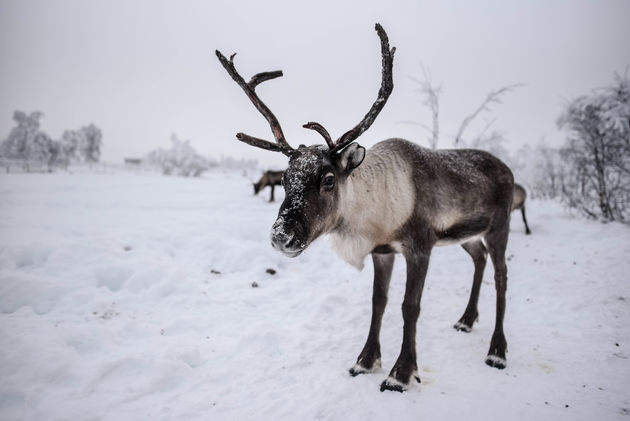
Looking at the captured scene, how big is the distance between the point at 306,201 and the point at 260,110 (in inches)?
45.1

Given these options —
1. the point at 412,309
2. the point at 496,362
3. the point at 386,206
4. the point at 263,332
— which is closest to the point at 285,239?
the point at 386,206

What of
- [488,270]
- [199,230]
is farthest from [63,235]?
[488,270]

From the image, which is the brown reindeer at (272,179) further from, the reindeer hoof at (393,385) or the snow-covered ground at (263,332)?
the reindeer hoof at (393,385)

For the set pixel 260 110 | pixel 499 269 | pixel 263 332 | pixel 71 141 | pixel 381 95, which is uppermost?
pixel 71 141

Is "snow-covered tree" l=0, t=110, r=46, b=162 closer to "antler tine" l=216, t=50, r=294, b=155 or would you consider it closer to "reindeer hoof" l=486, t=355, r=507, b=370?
"antler tine" l=216, t=50, r=294, b=155

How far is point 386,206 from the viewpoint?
289 centimetres

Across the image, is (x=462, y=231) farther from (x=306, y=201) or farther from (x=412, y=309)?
(x=306, y=201)

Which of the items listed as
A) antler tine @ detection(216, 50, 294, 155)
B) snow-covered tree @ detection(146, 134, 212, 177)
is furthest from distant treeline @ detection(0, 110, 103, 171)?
antler tine @ detection(216, 50, 294, 155)

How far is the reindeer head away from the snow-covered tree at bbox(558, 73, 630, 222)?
8.65 m

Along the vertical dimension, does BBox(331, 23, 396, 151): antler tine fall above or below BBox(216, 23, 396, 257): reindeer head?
above

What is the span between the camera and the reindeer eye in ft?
8.28

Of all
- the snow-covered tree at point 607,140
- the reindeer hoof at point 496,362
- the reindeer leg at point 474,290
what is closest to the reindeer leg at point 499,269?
the reindeer hoof at point 496,362

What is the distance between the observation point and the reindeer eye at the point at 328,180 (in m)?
2.52

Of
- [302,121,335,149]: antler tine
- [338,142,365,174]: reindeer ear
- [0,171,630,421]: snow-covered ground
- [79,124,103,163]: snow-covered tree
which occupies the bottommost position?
[0,171,630,421]: snow-covered ground
